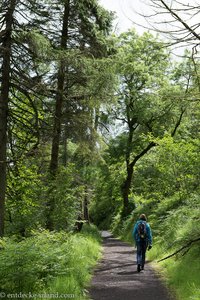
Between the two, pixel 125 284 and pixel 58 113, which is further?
pixel 58 113

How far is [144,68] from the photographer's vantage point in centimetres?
2747

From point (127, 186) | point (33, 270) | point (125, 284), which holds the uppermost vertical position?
point (127, 186)

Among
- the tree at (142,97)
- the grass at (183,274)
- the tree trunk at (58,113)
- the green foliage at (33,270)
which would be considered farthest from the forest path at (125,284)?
the tree at (142,97)

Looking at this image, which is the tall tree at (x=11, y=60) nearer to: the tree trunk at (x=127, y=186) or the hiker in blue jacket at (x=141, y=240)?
the hiker in blue jacket at (x=141, y=240)

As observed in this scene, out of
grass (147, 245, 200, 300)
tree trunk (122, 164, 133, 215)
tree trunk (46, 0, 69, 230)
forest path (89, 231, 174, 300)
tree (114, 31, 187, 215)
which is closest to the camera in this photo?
grass (147, 245, 200, 300)

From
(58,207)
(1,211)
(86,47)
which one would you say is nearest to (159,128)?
(86,47)

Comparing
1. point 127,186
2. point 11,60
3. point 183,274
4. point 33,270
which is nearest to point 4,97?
point 11,60

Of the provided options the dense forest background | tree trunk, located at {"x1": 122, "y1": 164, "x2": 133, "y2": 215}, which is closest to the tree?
tree trunk, located at {"x1": 122, "y1": 164, "x2": 133, "y2": 215}

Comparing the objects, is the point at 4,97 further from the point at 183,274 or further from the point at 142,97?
the point at 142,97

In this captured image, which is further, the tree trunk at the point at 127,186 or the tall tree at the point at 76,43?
the tree trunk at the point at 127,186

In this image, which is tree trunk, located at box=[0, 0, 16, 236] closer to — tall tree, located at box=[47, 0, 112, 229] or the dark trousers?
tall tree, located at box=[47, 0, 112, 229]

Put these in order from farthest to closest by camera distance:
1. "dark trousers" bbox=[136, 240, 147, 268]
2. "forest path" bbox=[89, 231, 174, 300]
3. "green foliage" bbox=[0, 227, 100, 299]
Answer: "dark trousers" bbox=[136, 240, 147, 268]
"forest path" bbox=[89, 231, 174, 300]
"green foliage" bbox=[0, 227, 100, 299]

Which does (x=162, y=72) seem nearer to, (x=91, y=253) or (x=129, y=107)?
(x=129, y=107)

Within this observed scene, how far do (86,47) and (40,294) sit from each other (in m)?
9.64
